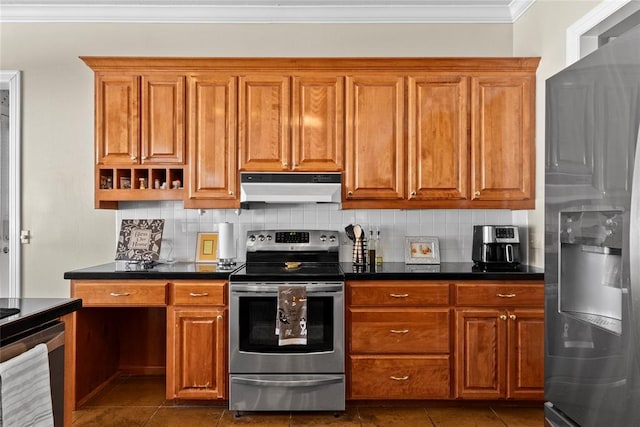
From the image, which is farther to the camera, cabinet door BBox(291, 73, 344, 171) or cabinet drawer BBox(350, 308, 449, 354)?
cabinet door BBox(291, 73, 344, 171)

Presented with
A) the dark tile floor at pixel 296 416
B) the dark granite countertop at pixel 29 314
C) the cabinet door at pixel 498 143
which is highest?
the cabinet door at pixel 498 143

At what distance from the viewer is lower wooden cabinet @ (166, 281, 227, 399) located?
2.98 metres

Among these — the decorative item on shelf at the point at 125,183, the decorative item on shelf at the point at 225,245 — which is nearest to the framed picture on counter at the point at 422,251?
the decorative item on shelf at the point at 225,245

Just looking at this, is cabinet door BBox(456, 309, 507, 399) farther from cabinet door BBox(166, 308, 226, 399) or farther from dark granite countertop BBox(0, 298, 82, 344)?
dark granite countertop BBox(0, 298, 82, 344)

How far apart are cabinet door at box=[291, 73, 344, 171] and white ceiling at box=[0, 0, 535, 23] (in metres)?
0.70

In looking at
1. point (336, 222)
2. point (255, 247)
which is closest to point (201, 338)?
point (255, 247)

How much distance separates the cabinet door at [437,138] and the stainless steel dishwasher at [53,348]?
2.36 meters

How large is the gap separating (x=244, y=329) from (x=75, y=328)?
1.09m

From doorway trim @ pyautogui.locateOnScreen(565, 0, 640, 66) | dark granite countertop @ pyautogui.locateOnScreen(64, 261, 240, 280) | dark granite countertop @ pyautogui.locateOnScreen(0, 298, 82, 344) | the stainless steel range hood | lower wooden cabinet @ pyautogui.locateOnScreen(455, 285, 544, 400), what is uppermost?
doorway trim @ pyautogui.locateOnScreen(565, 0, 640, 66)

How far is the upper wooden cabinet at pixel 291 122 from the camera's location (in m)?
3.31

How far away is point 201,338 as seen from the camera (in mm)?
2982

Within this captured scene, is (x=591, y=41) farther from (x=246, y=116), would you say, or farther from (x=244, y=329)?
(x=244, y=329)

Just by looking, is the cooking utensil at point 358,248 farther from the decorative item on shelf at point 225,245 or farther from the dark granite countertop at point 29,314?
the dark granite countertop at point 29,314

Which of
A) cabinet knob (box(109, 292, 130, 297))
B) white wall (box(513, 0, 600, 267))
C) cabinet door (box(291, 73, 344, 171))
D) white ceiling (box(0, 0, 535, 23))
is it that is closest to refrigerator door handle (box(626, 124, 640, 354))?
white wall (box(513, 0, 600, 267))
